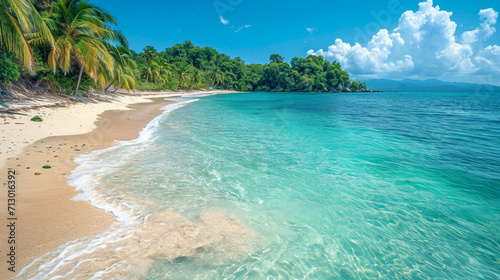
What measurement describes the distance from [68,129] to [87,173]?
5977 millimetres

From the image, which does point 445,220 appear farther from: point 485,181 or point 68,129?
point 68,129

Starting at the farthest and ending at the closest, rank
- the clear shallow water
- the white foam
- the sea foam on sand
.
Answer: the white foam → the clear shallow water → the sea foam on sand

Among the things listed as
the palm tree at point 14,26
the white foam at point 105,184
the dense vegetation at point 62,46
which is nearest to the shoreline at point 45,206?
the white foam at point 105,184

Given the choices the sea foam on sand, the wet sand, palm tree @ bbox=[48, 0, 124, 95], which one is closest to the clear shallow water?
the sea foam on sand

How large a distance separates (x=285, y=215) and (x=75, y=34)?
72.8 ft

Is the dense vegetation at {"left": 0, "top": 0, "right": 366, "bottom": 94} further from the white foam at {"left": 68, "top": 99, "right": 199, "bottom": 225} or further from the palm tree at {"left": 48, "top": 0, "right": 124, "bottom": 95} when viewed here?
the white foam at {"left": 68, "top": 99, "right": 199, "bottom": 225}

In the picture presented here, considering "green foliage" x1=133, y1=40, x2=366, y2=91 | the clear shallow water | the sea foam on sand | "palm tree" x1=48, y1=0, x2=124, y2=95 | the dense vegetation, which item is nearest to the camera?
the sea foam on sand

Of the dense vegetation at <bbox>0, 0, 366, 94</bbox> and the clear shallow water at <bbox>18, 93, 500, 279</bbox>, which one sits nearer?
the clear shallow water at <bbox>18, 93, 500, 279</bbox>

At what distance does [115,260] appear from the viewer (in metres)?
2.88

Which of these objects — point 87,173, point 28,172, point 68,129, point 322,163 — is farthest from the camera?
point 68,129

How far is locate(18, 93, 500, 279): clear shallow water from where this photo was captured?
306cm

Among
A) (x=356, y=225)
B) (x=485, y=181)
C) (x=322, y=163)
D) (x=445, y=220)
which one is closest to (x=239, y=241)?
(x=356, y=225)

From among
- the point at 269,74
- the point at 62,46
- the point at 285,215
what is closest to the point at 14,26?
the point at 62,46

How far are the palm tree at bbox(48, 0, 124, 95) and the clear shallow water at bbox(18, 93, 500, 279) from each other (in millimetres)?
13027
